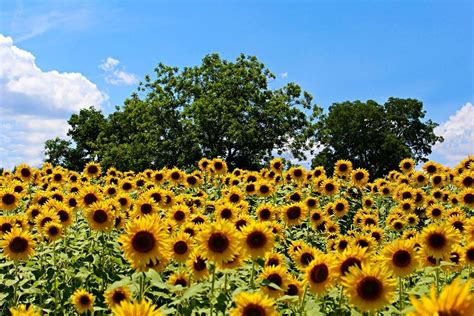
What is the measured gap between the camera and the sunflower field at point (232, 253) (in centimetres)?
460

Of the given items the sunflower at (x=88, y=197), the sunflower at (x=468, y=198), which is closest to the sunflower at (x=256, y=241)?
A: the sunflower at (x=88, y=197)

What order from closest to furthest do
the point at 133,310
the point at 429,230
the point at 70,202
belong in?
the point at 133,310 < the point at 429,230 < the point at 70,202

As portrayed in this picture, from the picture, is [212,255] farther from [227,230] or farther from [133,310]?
[133,310]

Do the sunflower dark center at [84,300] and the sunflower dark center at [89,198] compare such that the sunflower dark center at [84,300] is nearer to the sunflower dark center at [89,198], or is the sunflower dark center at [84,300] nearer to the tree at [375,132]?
the sunflower dark center at [89,198]

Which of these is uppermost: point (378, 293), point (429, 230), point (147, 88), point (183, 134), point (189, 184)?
point (147, 88)

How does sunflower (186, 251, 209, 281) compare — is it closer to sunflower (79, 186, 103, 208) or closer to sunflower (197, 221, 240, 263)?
sunflower (197, 221, 240, 263)

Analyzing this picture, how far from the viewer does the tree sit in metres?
58.5

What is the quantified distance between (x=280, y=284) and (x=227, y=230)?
31.6 inches

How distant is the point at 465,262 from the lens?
6102 mm

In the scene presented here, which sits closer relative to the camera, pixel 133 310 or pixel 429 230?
pixel 133 310

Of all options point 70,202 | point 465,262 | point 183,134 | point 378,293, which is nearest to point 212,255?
point 378,293

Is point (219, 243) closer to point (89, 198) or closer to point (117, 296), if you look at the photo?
point (117, 296)

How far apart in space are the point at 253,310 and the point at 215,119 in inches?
1663

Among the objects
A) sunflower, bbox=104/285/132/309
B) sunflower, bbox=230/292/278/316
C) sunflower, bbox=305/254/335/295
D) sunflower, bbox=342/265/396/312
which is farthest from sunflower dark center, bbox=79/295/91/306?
sunflower, bbox=342/265/396/312
